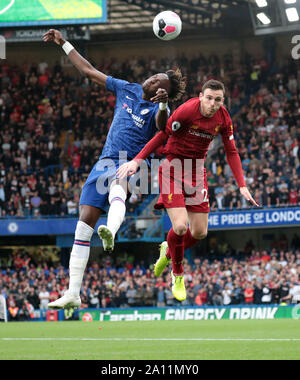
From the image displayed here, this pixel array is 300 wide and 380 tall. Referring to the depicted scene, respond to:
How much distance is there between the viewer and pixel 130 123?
9477mm

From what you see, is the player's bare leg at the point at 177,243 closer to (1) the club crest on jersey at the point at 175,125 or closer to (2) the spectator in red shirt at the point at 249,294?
(1) the club crest on jersey at the point at 175,125

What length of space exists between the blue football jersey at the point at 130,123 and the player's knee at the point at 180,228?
1158 mm

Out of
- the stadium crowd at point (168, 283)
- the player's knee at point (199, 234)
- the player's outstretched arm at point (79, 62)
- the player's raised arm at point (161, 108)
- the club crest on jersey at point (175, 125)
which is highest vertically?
the player's outstretched arm at point (79, 62)

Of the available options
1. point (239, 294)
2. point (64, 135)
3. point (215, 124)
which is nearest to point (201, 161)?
point (215, 124)

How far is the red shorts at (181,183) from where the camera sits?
9.96 metres

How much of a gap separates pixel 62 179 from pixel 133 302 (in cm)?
786

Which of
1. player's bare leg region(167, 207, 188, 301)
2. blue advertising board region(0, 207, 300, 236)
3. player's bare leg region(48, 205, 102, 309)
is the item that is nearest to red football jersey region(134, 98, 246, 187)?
player's bare leg region(167, 207, 188, 301)

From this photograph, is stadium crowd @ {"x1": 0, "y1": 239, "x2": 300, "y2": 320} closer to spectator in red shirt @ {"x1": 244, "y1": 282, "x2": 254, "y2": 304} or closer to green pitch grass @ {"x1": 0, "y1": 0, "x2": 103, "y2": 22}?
spectator in red shirt @ {"x1": 244, "y1": 282, "x2": 254, "y2": 304}

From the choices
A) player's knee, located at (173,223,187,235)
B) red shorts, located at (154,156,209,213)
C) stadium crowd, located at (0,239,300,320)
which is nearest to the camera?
player's knee, located at (173,223,187,235)

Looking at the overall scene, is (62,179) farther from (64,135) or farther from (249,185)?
(249,185)

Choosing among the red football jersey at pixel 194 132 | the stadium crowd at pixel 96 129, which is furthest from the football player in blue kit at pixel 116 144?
the stadium crowd at pixel 96 129

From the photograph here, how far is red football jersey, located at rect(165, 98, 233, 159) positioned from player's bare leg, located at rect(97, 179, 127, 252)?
3.21 ft

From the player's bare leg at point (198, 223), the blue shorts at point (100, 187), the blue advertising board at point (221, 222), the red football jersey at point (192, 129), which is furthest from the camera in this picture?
the blue advertising board at point (221, 222)

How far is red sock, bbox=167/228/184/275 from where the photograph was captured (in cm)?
1030
